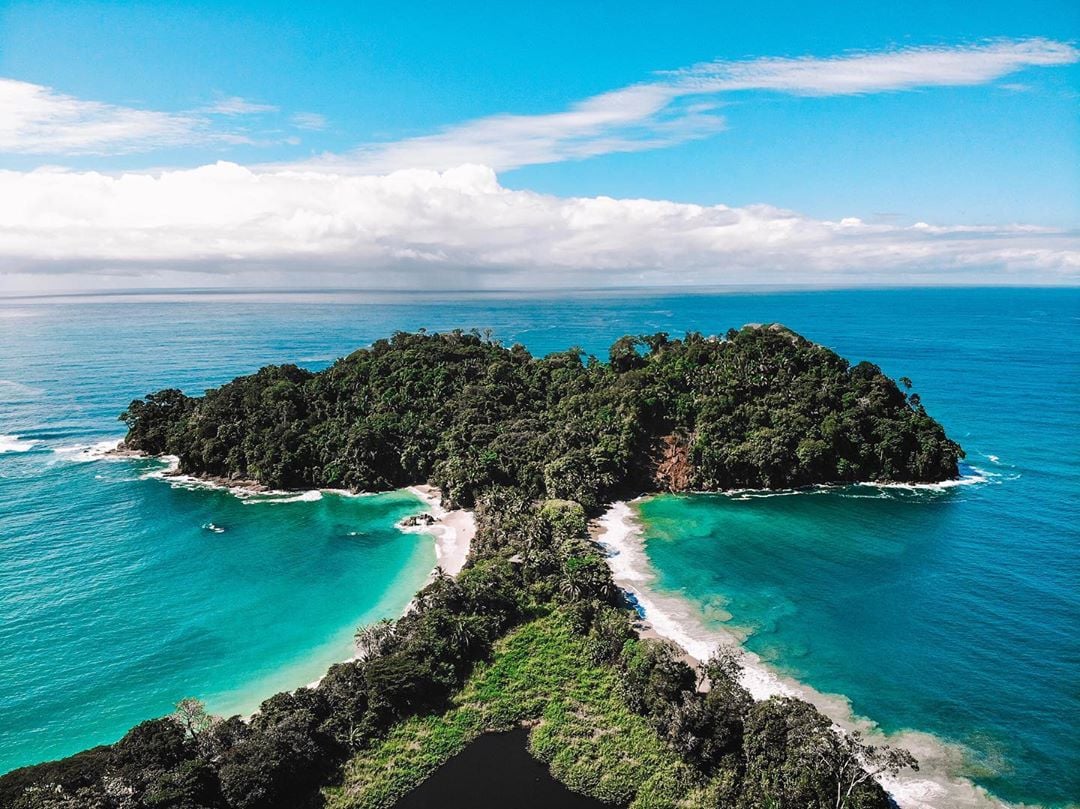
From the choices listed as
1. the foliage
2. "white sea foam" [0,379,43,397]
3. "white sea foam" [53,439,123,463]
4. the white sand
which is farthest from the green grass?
"white sea foam" [0,379,43,397]

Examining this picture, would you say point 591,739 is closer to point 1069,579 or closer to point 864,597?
point 864,597

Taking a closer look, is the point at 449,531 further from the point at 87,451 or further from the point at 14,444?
the point at 14,444

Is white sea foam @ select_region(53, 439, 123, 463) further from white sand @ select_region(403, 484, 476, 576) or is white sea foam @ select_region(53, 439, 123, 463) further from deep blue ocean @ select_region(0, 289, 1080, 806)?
white sand @ select_region(403, 484, 476, 576)

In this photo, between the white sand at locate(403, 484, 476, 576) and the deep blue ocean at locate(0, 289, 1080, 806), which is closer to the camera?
the deep blue ocean at locate(0, 289, 1080, 806)

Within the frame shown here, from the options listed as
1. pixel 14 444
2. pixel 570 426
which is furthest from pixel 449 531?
pixel 14 444

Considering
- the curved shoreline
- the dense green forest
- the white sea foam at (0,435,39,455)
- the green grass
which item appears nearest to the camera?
the dense green forest

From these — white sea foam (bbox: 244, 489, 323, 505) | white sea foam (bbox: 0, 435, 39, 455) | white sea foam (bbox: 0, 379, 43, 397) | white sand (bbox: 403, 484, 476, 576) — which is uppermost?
white sea foam (bbox: 0, 379, 43, 397)

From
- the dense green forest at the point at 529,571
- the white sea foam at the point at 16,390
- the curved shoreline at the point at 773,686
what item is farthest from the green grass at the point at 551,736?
the white sea foam at the point at 16,390
